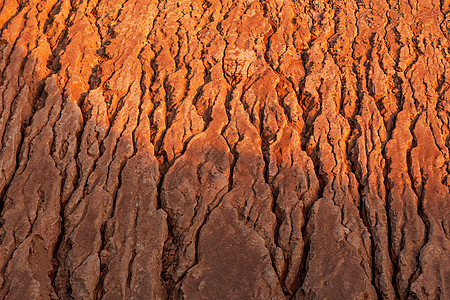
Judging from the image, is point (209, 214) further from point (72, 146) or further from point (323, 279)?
point (72, 146)

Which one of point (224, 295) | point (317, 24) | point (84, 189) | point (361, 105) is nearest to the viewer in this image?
point (224, 295)

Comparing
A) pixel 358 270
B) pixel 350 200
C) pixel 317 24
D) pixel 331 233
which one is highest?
pixel 317 24

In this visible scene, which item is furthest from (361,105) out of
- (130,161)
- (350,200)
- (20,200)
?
(20,200)

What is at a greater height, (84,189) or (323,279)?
(84,189)

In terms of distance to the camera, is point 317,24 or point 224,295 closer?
point 224,295

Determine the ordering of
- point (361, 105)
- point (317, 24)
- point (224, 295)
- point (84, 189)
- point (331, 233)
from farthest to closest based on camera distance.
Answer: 1. point (317, 24)
2. point (361, 105)
3. point (84, 189)
4. point (331, 233)
5. point (224, 295)

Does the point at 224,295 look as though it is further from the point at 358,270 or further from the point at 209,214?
the point at 358,270
